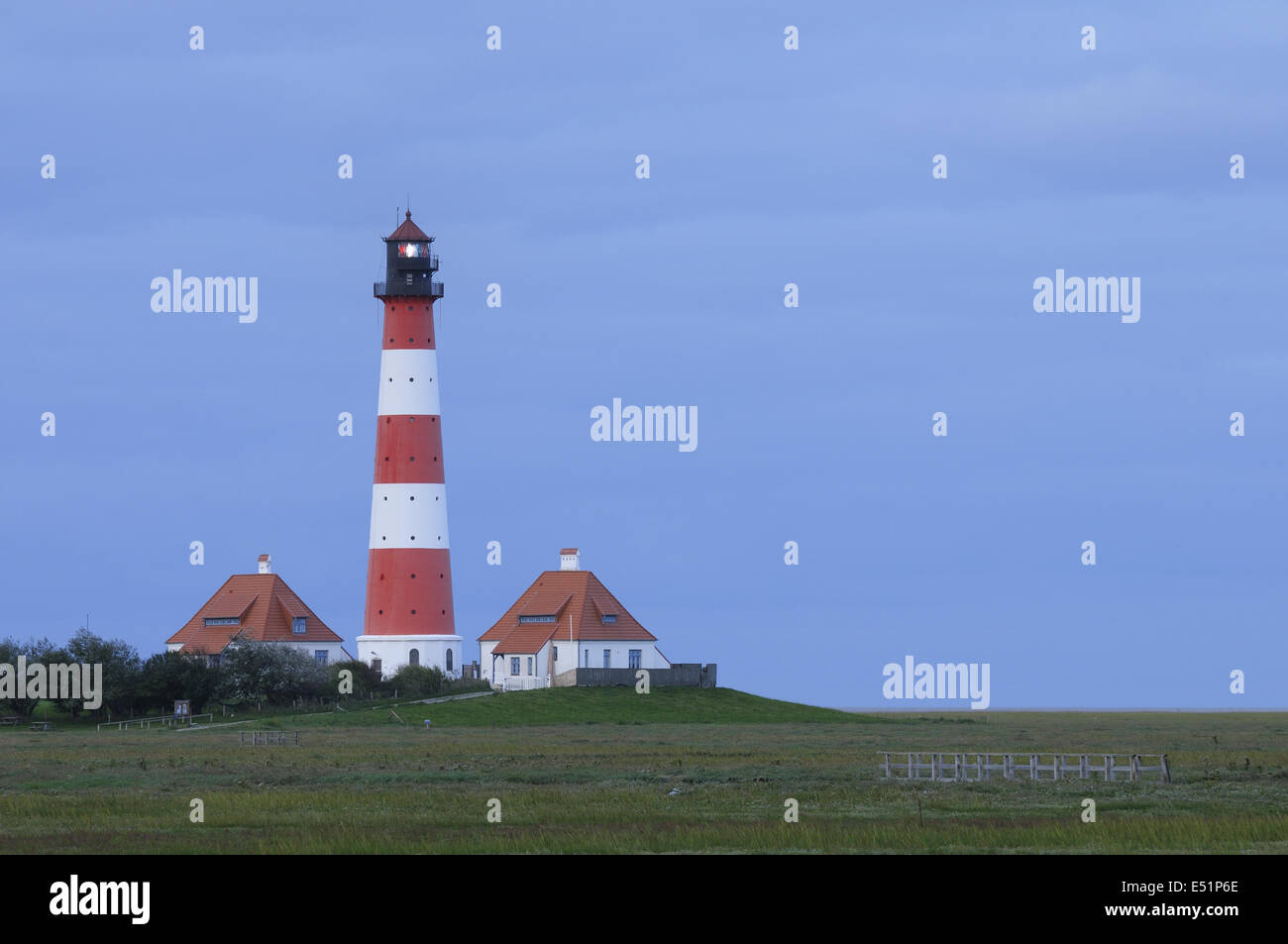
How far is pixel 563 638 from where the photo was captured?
103m

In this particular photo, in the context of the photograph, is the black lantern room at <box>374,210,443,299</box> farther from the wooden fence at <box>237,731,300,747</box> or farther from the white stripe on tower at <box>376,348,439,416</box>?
the wooden fence at <box>237,731,300,747</box>

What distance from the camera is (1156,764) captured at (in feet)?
176

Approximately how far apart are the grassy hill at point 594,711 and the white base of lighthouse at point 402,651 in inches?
173

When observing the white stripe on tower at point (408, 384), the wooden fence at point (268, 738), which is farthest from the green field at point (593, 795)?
the white stripe on tower at point (408, 384)

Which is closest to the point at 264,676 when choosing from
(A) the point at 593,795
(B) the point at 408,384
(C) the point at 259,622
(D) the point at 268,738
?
(C) the point at 259,622

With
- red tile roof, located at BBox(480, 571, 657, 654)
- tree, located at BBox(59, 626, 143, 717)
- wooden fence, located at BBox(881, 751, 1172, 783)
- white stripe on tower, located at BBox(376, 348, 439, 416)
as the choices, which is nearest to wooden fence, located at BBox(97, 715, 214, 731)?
tree, located at BBox(59, 626, 143, 717)

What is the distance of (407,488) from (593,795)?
166ft

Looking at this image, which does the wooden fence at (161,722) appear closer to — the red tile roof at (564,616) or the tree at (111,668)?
the tree at (111,668)

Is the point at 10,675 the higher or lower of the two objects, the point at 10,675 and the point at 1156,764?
the higher

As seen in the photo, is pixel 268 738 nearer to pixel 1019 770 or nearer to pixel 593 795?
pixel 593 795
